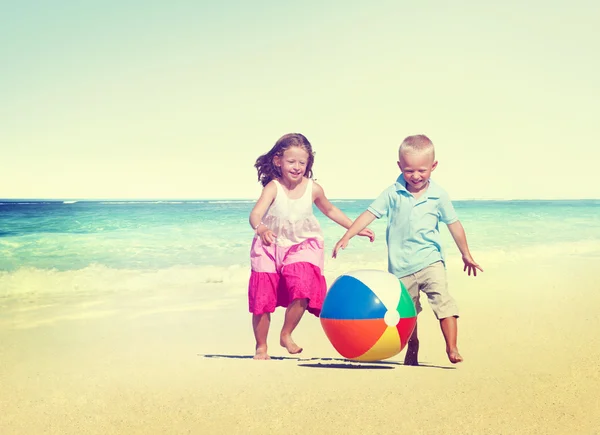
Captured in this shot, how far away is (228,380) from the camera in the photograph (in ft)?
16.5

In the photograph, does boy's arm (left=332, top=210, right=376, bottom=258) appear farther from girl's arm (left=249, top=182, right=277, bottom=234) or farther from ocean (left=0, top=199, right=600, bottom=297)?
ocean (left=0, top=199, right=600, bottom=297)

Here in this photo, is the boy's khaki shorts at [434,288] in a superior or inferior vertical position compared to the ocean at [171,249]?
superior

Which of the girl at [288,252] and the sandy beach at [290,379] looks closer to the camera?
the sandy beach at [290,379]

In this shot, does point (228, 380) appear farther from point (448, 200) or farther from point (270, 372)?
point (448, 200)

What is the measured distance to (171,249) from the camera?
18.3m

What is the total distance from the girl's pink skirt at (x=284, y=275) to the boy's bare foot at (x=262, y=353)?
0.29 meters

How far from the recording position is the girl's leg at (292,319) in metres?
5.77

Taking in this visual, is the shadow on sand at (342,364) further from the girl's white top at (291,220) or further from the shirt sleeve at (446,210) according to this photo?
the shirt sleeve at (446,210)

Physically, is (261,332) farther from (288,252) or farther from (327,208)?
(327,208)

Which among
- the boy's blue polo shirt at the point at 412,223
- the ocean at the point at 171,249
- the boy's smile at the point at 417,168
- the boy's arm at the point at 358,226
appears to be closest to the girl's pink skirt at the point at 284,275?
the boy's arm at the point at 358,226

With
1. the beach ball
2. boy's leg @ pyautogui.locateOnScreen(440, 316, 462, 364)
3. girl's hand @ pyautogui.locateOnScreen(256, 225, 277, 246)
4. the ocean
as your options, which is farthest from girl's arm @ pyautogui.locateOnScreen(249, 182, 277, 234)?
the ocean

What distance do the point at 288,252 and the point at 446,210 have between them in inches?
50.8

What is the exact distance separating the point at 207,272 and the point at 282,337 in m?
8.37

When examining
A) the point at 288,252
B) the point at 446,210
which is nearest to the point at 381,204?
the point at 446,210
